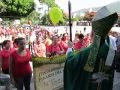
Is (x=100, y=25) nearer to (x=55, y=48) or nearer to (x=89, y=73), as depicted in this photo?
(x=89, y=73)

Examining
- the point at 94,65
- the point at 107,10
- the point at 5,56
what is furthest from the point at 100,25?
the point at 5,56

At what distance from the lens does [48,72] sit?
764 centimetres

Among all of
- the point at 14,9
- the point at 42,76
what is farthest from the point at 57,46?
the point at 14,9

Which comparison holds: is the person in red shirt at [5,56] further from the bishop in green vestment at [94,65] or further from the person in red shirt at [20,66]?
the bishop in green vestment at [94,65]

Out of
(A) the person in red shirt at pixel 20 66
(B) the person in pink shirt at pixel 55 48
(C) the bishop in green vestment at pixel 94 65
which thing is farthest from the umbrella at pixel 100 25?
(B) the person in pink shirt at pixel 55 48

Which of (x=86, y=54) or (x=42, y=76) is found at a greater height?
(x=86, y=54)

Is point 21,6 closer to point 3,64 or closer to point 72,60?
point 3,64

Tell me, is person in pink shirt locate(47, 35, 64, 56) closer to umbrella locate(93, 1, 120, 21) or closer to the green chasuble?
the green chasuble

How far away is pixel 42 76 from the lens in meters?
7.63

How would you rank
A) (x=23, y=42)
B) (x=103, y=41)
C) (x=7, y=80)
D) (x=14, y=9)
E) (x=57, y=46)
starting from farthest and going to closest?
1. (x=14, y=9)
2. (x=57, y=46)
3. (x=7, y=80)
4. (x=23, y=42)
5. (x=103, y=41)

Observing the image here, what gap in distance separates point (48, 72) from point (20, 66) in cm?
129

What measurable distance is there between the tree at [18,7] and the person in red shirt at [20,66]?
233 feet

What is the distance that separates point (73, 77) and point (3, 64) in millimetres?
6148

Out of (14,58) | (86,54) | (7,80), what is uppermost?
(86,54)
